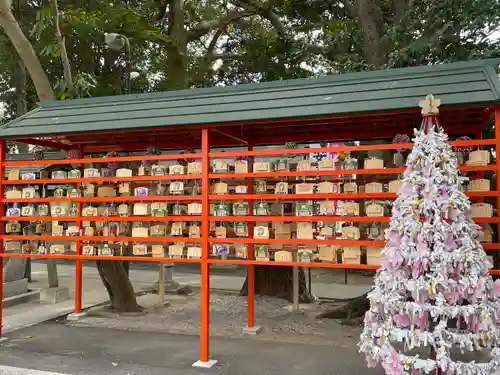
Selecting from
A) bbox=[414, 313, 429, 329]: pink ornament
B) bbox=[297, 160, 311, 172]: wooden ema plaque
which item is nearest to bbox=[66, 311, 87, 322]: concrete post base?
bbox=[297, 160, 311, 172]: wooden ema plaque

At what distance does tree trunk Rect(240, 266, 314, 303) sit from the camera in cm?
1038

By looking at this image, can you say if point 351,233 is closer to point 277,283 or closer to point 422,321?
point 422,321

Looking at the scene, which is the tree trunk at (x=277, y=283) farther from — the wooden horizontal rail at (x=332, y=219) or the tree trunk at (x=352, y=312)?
the wooden horizontal rail at (x=332, y=219)

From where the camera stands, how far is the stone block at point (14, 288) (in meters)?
10.1

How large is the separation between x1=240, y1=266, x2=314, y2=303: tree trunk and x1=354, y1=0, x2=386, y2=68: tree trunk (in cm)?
493

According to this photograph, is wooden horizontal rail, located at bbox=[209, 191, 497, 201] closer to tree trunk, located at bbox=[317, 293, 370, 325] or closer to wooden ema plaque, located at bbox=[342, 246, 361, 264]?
wooden ema plaque, located at bbox=[342, 246, 361, 264]

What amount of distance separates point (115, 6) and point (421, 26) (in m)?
6.85

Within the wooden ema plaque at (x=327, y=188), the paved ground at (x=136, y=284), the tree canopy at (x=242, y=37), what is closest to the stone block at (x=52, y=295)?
the paved ground at (x=136, y=284)

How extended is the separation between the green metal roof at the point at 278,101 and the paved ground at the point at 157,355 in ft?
10.1

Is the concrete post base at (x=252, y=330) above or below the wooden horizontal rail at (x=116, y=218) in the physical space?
below

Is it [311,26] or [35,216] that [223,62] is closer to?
[311,26]

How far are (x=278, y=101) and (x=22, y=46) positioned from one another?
5.35 metres

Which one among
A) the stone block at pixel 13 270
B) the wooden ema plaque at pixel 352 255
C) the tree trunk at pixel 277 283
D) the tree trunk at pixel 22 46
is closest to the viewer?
the wooden ema plaque at pixel 352 255

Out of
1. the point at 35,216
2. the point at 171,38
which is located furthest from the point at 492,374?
the point at 171,38
